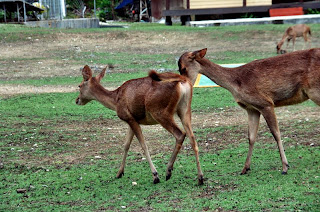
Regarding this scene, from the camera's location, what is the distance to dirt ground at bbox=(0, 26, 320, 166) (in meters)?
11.4

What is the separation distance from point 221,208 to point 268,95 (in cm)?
217

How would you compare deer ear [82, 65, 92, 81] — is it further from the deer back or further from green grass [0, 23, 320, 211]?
green grass [0, 23, 320, 211]

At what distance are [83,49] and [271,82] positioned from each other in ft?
49.8

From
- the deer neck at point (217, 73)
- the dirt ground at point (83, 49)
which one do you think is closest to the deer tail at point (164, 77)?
A: the deer neck at point (217, 73)

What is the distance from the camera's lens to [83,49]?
21734 mm

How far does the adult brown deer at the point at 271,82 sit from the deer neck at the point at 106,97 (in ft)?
3.32

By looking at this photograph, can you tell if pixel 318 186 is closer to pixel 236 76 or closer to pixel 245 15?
pixel 236 76

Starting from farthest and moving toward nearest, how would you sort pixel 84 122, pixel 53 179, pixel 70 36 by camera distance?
pixel 70 36 → pixel 84 122 → pixel 53 179

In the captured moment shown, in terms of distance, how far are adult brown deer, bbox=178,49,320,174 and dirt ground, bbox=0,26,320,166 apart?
3195 millimetres

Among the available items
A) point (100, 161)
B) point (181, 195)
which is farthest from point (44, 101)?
point (181, 195)

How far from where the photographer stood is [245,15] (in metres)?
32.0

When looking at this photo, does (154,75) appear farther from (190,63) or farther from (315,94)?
(315,94)

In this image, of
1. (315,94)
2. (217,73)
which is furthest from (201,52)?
(315,94)

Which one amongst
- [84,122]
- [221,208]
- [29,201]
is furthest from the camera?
[84,122]
